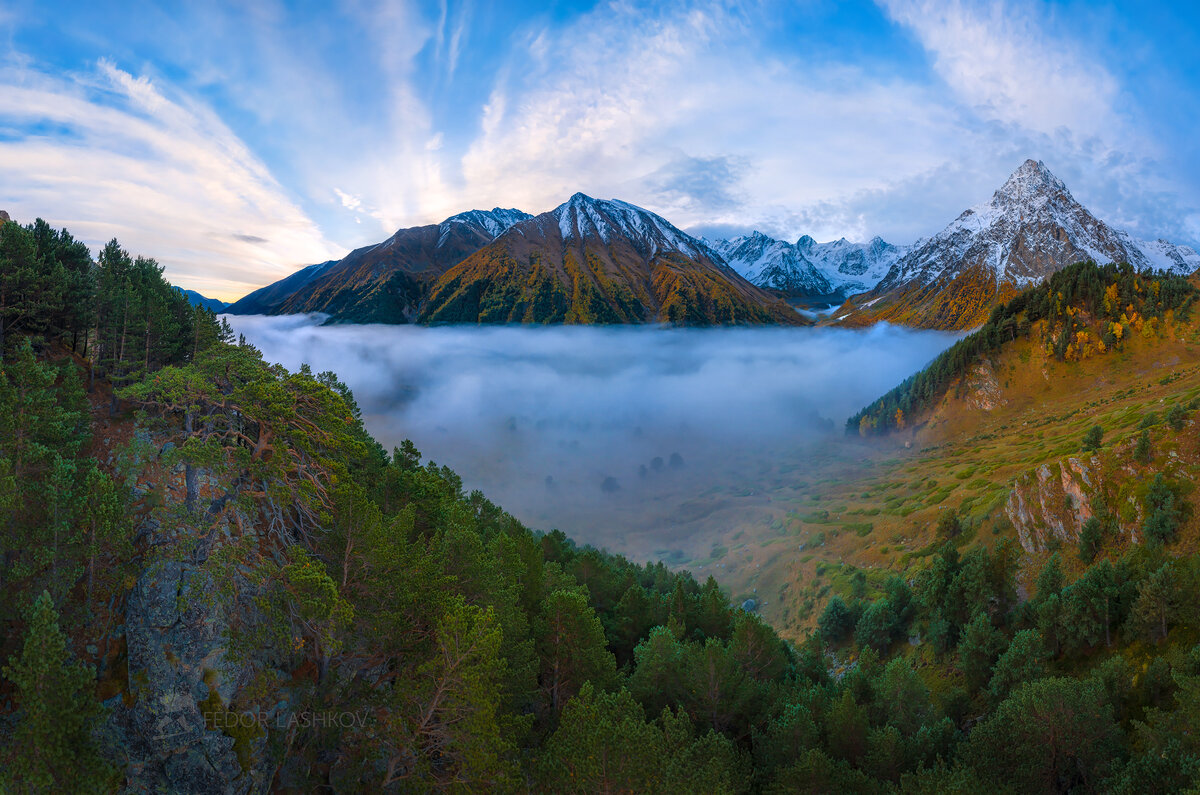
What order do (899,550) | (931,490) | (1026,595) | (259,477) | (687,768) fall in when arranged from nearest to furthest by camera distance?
(687,768), (259,477), (1026,595), (899,550), (931,490)

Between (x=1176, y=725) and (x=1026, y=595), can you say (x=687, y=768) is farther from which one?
(x=1026, y=595)

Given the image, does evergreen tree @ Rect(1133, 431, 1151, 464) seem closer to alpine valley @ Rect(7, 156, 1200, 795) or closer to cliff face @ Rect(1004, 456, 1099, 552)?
alpine valley @ Rect(7, 156, 1200, 795)

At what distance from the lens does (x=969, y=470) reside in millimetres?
92625

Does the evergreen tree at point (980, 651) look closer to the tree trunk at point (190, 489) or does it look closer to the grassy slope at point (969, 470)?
the grassy slope at point (969, 470)

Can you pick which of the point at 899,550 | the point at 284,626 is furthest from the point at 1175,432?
the point at 284,626

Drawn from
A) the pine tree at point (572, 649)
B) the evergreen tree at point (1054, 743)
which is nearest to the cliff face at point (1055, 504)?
the evergreen tree at point (1054, 743)

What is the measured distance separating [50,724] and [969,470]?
388ft

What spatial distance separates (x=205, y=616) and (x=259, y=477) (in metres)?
7.38

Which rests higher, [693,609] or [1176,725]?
[1176,725]

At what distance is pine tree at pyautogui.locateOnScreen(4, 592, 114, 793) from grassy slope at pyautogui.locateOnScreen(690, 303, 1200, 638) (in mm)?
70746

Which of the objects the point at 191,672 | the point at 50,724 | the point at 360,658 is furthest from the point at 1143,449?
the point at 50,724

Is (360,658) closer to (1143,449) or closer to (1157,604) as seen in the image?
(1157,604)

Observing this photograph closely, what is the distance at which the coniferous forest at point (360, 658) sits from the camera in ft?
71.9

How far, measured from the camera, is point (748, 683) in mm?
33969
